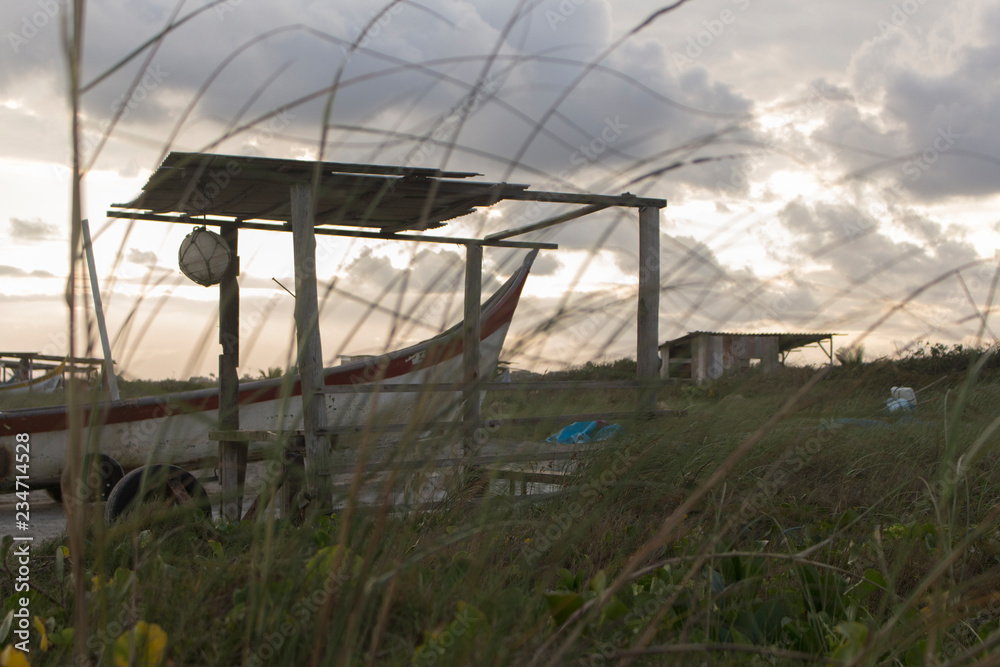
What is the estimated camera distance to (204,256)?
5266 millimetres

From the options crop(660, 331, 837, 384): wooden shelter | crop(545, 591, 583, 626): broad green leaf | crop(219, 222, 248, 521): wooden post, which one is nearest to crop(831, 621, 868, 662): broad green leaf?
crop(545, 591, 583, 626): broad green leaf

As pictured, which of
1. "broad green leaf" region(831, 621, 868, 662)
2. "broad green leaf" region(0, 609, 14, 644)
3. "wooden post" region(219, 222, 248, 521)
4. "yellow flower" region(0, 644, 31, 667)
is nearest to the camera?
"yellow flower" region(0, 644, 31, 667)

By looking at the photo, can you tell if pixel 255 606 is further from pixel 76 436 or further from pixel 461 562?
pixel 461 562

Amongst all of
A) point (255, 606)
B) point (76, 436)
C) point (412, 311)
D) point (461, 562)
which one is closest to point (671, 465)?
point (461, 562)

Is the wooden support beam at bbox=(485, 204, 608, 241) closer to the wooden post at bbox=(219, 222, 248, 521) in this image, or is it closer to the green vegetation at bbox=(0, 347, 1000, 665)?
the green vegetation at bbox=(0, 347, 1000, 665)

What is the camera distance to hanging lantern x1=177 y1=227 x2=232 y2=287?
5.27 m

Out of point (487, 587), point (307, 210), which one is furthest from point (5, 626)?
point (307, 210)

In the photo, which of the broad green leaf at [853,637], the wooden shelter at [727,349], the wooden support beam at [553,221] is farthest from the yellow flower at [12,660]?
the wooden shelter at [727,349]

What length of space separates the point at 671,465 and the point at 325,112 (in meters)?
3.00

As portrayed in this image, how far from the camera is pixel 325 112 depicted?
110 centimetres

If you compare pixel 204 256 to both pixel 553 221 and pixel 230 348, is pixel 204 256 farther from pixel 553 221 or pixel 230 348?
pixel 553 221

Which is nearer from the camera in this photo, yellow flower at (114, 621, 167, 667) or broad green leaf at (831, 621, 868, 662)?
yellow flower at (114, 621, 167, 667)

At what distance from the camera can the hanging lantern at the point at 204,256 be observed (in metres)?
5.27

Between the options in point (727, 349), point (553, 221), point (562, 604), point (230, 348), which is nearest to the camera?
point (562, 604)
